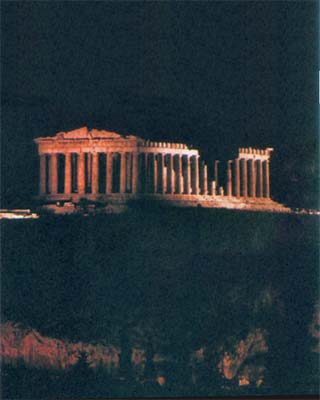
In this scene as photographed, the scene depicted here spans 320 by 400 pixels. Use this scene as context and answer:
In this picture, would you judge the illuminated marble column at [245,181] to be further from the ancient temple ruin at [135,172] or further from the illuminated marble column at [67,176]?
the illuminated marble column at [67,176]

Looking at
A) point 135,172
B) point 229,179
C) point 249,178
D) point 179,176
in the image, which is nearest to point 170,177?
point 179,176

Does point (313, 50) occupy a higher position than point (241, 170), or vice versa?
point (313, 50)

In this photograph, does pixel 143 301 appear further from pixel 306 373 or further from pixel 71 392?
pixel 306 373

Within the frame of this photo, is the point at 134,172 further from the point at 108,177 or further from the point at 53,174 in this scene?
the point at 53,174

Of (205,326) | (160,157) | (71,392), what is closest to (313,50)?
(160,157)

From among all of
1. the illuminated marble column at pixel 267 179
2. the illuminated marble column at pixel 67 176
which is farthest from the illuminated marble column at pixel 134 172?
the illuminated marble column at pixel 267 179

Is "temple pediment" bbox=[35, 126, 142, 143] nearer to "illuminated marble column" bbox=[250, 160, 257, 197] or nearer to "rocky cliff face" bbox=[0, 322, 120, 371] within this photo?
"illuminated marble column" bbox=[250, 160, 257, 197]

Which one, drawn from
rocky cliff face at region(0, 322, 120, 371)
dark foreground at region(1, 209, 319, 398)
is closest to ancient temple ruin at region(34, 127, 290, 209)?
dark foreground at region(1, 209, 319, 398)
